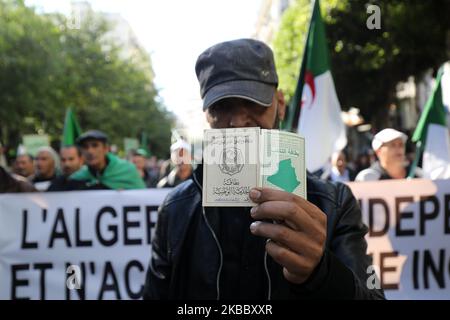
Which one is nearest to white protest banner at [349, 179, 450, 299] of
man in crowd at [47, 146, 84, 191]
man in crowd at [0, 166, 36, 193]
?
man in crowd at [0, 166, 36, 193]

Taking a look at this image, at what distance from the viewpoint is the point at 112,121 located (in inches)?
1375

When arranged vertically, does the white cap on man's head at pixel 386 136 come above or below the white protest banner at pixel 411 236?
above

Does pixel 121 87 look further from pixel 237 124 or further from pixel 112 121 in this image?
pixel 237 124

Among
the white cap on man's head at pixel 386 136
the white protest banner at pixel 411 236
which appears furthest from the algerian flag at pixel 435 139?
the white protest banner at pixel 411 236

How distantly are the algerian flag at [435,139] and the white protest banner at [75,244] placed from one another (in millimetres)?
2764

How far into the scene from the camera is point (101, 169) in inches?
241

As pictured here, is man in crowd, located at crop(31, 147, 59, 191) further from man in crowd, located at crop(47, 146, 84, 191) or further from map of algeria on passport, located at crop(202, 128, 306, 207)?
map of algeria on passport, located at crop(202, 128, 306, 207)

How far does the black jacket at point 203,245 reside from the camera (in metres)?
1.77

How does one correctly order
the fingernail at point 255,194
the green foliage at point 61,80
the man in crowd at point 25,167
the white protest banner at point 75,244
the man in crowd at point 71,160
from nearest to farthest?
the fingernail at point 255,194, the white protest banner at point 75,244, the man in crowd at point 71,160, the man in crowd at point 25,167, the green foliage at point 61,80

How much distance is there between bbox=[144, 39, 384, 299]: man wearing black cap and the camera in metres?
1.80

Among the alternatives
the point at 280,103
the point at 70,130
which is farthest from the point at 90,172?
the point at 280,103

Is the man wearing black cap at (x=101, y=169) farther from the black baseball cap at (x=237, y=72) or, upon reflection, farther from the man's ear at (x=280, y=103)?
the black baseball cap at (x=237, y=72)

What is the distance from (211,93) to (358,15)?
17928 millimetres

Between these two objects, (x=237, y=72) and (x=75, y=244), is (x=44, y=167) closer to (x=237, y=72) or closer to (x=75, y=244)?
(x=75, y=244)
